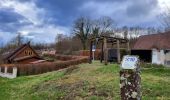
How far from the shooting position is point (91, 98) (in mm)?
15383

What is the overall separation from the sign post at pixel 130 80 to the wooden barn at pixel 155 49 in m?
43.0

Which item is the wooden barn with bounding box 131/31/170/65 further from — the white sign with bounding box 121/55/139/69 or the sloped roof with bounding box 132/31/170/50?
the white sign with bounding box 121/55/139/69

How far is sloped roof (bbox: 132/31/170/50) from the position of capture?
174 ft

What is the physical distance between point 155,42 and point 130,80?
4910cm

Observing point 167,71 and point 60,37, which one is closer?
point 167,71

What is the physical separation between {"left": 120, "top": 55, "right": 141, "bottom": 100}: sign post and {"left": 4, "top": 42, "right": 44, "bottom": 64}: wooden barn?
68.3 metres

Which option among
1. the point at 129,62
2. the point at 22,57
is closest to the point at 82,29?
the point at 22,57

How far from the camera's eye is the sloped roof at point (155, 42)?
53.1 m

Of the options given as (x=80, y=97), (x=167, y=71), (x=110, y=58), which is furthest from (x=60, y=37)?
(x=80, y=97)

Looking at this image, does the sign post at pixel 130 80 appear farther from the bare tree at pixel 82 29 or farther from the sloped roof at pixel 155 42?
the bare tree at pixel 82 29

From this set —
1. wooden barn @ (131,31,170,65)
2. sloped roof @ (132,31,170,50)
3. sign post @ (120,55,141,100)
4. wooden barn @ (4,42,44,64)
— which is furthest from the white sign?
wooden barn @ (4,42,44,64)

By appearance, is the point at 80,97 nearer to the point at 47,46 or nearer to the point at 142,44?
the point at 142,44

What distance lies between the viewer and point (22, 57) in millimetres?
75875

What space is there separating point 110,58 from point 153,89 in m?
20.0
